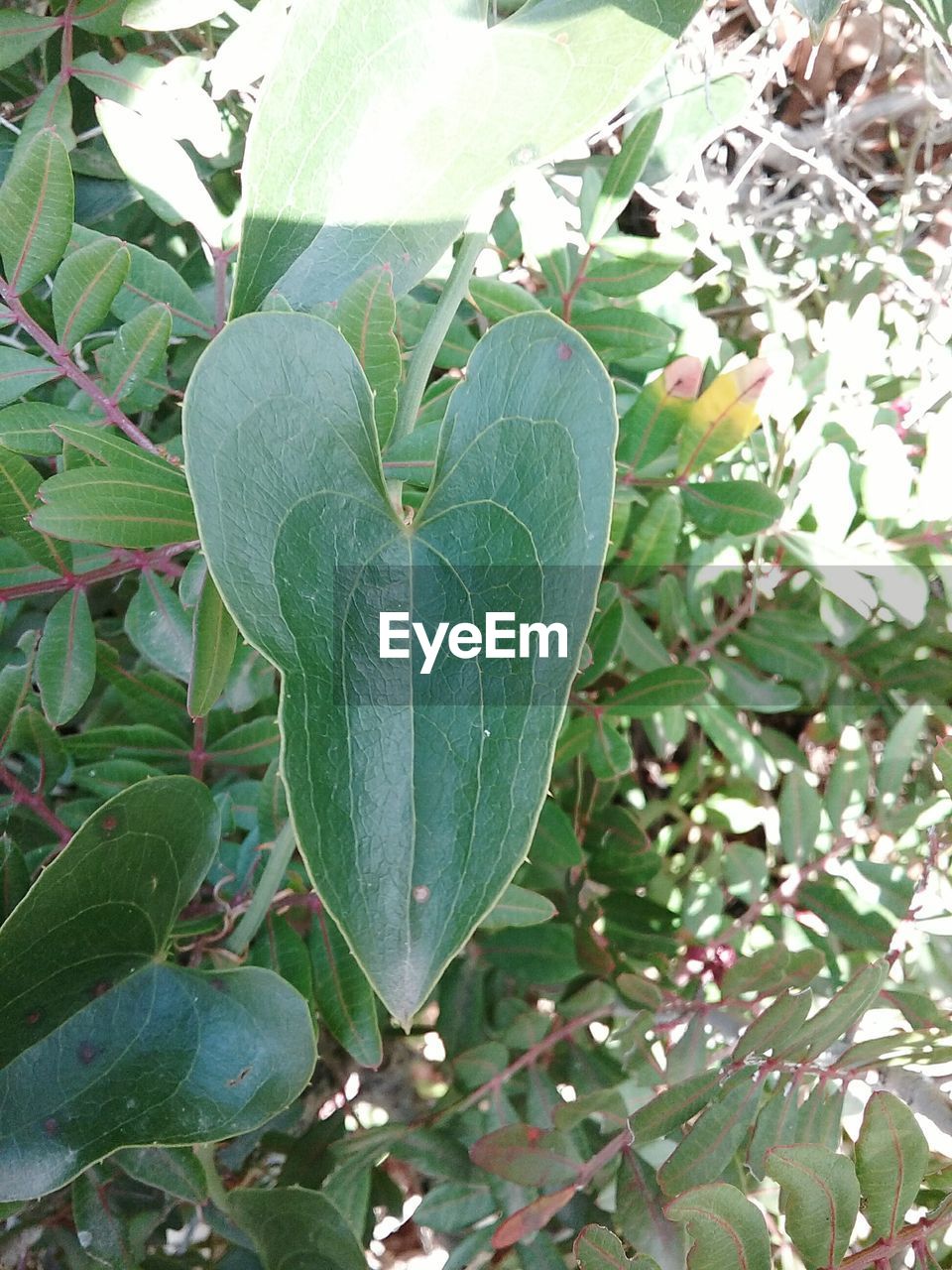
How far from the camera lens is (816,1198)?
0.47 metres

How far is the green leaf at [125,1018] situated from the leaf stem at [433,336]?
0.21 metres

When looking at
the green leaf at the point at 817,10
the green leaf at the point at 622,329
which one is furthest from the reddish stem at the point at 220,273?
the green leaf at the point at 817,10

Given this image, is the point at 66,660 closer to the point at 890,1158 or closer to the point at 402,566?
the point at 402,566

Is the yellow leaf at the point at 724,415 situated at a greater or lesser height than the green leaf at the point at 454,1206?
greater

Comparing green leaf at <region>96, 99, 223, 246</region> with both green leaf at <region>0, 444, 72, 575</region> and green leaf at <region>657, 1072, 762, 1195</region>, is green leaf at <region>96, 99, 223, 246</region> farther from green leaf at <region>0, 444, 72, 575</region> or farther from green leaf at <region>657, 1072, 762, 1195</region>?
green leaf at <region>657, 1072, 762, 1195</region>

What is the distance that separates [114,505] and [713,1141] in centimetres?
44

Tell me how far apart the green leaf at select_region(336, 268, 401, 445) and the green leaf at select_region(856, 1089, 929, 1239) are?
15.0 inches

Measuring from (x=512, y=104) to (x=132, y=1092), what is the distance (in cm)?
49

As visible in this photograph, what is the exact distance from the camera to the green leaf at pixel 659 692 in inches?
28.9

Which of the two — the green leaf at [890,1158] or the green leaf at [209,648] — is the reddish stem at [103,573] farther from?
the green leaf at [890,1158]

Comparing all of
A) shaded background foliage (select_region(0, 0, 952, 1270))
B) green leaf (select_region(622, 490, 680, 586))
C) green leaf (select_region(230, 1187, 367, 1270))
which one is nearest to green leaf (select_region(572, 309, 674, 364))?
shaded background foliage (select_region(0, 0, 952, 1270))

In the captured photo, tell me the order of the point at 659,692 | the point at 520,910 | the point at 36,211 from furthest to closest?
the point at 659,692 → the point at 520,910 → the point at 36,211

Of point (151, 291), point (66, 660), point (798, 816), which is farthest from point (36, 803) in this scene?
point (798, 816)

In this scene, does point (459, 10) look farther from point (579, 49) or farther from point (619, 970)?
point (619, 970)
